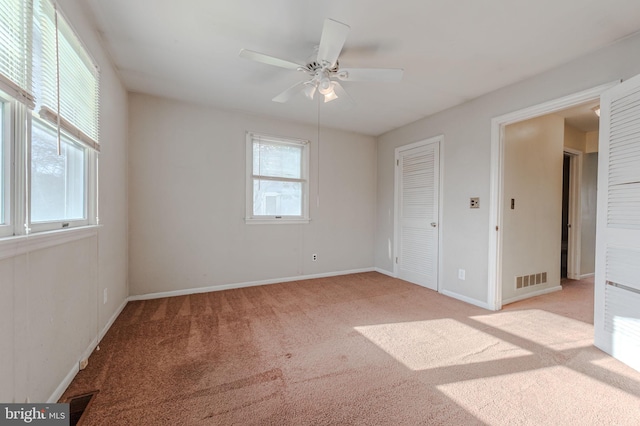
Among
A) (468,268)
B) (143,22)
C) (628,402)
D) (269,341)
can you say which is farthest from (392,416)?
(143,22)

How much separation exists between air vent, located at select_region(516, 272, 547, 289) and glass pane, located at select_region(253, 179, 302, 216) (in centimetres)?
310

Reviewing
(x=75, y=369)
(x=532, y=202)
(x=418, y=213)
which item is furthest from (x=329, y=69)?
(x=532, y=202)

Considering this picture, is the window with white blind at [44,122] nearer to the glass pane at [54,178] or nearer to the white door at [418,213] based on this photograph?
the glass pane at [54,178]

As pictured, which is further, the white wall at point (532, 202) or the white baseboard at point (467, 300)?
the white wall at point (532, 202)

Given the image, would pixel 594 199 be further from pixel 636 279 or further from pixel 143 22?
pixel 143 22

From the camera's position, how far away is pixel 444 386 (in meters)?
1.65

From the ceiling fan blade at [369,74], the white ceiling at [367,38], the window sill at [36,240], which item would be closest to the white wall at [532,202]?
the white ceiling at [367,38]

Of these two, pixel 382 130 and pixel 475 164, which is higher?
pixel 382 130

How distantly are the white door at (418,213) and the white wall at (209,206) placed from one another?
0.96 m

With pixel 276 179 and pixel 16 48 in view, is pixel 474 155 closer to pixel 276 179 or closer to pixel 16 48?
pixel 276 179

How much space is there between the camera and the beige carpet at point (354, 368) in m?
1.43

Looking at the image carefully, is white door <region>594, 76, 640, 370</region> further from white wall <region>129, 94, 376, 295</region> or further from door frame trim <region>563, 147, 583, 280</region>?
white wall <region>129, 94, 376, 295</region>

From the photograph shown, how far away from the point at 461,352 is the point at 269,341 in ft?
5.10

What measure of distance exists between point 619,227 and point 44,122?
3.79 m
